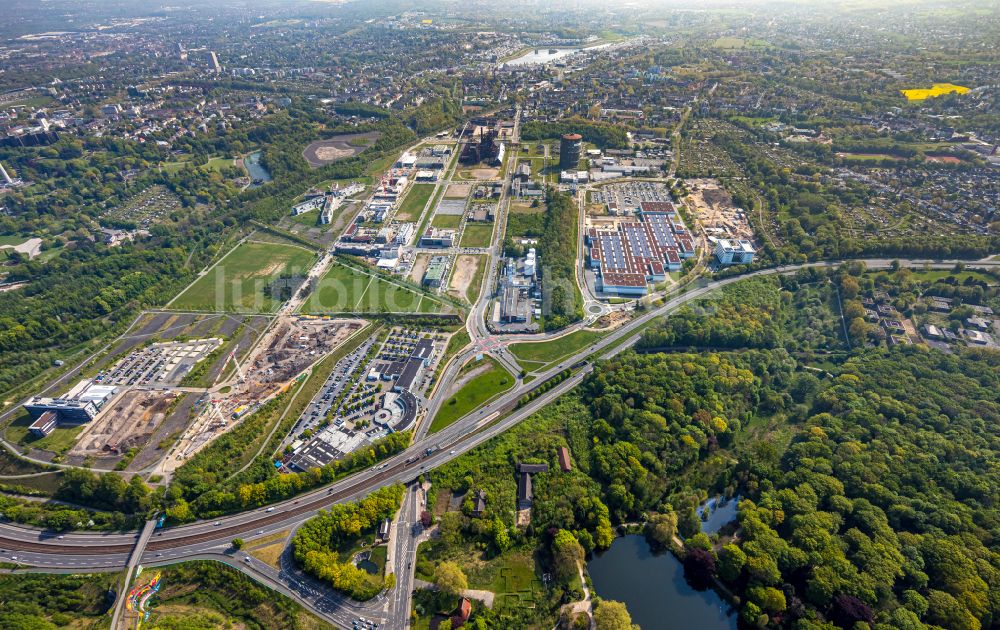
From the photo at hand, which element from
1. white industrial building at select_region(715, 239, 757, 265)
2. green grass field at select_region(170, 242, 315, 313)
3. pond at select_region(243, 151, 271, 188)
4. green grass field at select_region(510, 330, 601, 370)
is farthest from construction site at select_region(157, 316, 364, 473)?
white industrial building at select_region(715, 239, 757, 265)

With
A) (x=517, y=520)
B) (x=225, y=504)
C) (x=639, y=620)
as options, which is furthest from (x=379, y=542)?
(x=639, y=620)

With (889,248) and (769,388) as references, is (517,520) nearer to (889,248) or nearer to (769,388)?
(769,388)

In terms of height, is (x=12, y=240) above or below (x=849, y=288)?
above

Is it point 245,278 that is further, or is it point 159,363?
point 245,278

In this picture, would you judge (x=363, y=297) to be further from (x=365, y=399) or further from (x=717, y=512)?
(x=717, y=512)

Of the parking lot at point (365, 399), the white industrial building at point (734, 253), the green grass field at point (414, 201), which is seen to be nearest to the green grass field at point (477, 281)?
the parking lot at point (365, 399)

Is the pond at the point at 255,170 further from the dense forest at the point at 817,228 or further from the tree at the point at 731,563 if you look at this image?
the tree at the point at 731,563

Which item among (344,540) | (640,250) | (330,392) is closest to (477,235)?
(640,250)
